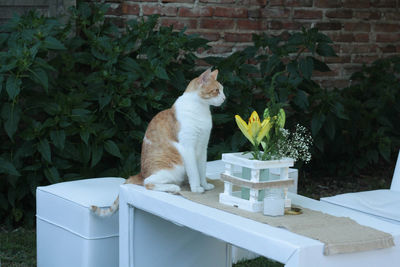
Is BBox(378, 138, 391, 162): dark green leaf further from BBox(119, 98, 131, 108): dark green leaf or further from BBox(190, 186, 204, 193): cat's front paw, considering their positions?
BBox(190, 186, 204, 193): cat's front paw

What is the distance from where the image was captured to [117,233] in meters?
2.48

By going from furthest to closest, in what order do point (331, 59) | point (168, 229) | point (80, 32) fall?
point (331, 59) → point (80, 32) → point (168, 229)

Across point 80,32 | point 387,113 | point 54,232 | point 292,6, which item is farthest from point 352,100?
point 54,232

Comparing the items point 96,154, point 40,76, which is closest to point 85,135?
point 96,154

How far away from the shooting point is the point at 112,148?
3.41 m

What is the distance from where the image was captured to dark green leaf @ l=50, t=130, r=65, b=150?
3.24m

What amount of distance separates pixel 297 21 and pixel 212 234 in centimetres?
310

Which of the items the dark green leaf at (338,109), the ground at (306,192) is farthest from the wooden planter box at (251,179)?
the dark green leaf at (338,109)

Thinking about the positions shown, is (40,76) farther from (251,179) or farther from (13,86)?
(251,179)

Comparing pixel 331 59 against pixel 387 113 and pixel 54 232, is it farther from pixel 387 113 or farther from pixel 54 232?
pixel 54 232

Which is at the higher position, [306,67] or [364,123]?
[306,67]

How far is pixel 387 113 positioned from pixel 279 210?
2.92m

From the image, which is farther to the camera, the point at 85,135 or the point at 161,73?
the point at 161,73

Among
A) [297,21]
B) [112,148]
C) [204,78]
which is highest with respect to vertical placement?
[297,21]
